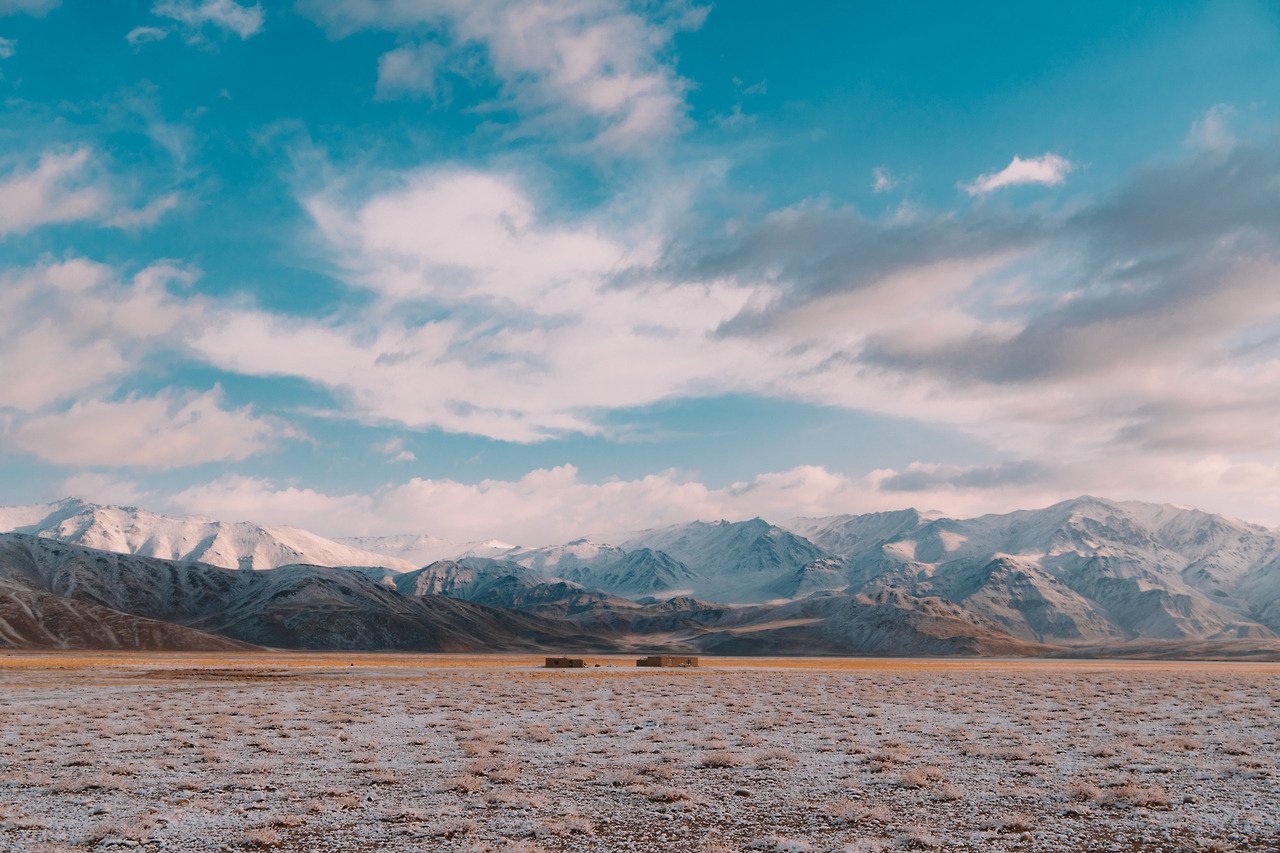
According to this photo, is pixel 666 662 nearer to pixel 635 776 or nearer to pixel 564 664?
pixel 564 664

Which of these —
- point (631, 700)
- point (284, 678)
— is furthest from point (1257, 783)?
point (284, 678)

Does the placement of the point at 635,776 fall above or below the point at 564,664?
above

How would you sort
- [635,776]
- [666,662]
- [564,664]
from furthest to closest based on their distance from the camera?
[666,662] < [564,664] < [635,776]

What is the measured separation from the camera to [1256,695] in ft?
175

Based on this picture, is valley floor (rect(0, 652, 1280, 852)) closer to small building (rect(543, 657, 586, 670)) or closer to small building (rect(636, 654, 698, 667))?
small building (rect(543, 657, 586, 670))

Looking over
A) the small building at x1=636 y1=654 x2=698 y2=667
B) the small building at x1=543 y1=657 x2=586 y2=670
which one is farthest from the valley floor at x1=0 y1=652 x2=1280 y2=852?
the small building at x1=636 y1=654 x2=698 y2=667

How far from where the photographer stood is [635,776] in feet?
74.2

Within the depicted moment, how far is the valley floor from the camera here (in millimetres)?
16641

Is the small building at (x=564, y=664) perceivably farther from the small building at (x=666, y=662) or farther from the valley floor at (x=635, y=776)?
the valley floor at (x=635, y=776)

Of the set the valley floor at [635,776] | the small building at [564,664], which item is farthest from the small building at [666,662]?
the valley floor at [635,776]

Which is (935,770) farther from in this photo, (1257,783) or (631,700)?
(631,700)

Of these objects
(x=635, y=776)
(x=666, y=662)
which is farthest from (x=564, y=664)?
(x=635, y=776)

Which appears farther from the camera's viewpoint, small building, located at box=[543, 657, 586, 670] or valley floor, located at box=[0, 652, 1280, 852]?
small building, located at box=[543, 657, 586, 670]

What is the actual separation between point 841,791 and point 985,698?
3277 cm
